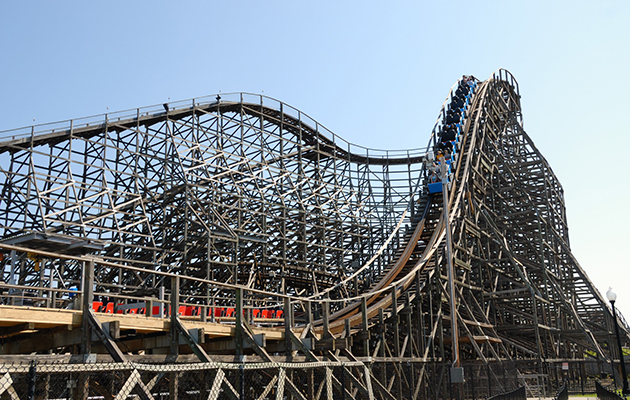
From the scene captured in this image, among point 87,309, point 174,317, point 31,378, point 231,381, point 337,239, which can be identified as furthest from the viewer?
point 337,239

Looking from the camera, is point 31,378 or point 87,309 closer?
point 31,378

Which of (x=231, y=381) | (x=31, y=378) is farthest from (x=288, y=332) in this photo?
(x=31, y=378)

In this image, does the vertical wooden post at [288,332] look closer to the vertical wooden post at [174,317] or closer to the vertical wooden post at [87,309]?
the vertical wooden post at [174,317]

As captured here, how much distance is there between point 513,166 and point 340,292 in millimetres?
11219

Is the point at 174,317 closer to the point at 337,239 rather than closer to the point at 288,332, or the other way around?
the point at 288,332

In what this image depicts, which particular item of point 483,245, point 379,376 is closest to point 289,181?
point 483,245

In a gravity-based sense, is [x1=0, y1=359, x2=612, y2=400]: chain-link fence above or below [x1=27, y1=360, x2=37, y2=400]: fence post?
below

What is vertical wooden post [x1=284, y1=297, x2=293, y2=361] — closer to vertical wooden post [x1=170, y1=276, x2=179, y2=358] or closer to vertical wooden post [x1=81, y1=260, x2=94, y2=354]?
vertical wooden post [x1=170, y1=276, x2=179, y2=358]

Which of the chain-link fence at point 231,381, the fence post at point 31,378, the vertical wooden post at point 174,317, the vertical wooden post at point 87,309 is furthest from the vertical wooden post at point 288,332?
the fence post at point 31,378

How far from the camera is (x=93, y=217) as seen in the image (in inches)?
961

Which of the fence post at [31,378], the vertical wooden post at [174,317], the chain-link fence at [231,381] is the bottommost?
the chain-link fence at [231,381]

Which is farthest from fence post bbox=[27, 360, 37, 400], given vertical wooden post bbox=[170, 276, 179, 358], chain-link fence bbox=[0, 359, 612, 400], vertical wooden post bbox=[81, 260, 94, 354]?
vertical wooden post bbox=[170, 276, 179, 358]

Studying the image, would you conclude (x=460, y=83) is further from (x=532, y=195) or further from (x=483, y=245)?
(x=483, y=245)

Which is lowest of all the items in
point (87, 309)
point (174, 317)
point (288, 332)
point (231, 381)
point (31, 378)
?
point (231, 381)
